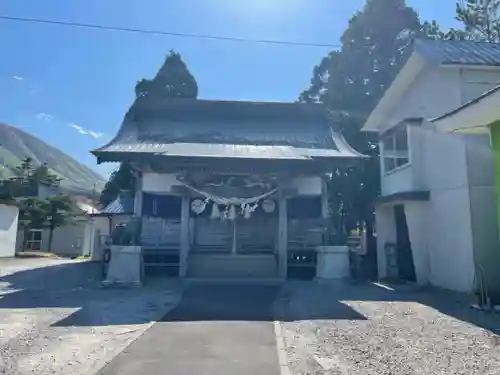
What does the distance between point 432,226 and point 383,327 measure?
5404 mm

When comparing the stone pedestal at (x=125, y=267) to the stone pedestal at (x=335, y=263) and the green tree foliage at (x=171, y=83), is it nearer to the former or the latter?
the stone pedestal at (x=335, y=263)

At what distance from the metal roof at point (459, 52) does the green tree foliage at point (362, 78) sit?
21.0 feet

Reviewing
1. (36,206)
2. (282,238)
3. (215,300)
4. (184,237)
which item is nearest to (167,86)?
(36,206)

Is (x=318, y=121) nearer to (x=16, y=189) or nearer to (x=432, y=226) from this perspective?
(x=432, y=226)

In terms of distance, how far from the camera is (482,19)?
66.6 ft

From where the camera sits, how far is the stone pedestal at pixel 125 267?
10469 mm

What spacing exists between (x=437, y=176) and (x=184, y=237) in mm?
6775

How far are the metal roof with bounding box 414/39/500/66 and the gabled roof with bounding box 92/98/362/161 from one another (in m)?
3.25

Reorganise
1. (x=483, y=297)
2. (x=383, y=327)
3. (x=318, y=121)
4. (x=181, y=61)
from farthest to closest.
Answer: (x=181, y=61) → (x=318, y=121) → (x=483, y=297) → (x=383, y=327)

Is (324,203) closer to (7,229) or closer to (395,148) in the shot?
(395,148)

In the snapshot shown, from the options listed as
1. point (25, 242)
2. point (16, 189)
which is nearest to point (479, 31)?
point (25, 242)

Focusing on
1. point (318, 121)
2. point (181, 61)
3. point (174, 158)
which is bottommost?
point (174, 158)

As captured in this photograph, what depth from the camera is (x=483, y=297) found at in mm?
7637

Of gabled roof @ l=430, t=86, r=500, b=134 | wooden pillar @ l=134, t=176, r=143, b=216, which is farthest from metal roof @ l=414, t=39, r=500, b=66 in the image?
wooden pillar @ l=134, t=176, r=143, b=216
